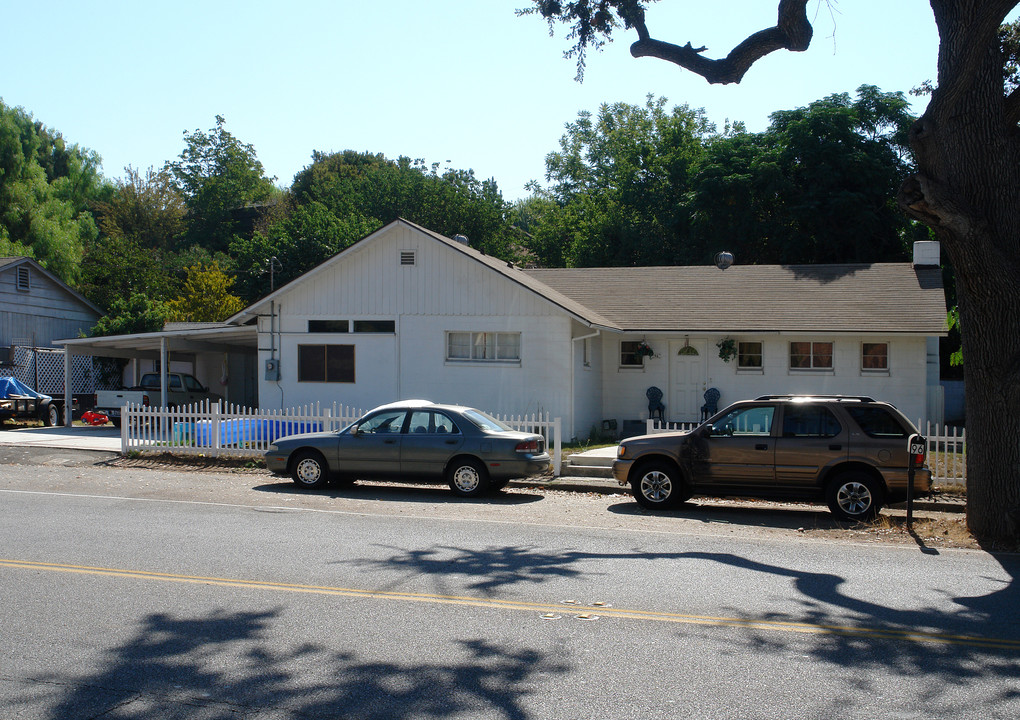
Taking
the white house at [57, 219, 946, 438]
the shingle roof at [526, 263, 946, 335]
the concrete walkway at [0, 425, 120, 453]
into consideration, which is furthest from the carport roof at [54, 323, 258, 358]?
the shingle roof at [526, 263, 946, 335]

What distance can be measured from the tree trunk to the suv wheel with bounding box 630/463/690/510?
3.90 metres

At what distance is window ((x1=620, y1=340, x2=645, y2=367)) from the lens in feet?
79.5

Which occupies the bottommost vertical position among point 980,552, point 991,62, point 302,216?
point 980,552

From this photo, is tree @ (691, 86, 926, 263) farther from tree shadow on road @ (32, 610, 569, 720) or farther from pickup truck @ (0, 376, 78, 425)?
tree shadow on road @ (32, 610, 569, 720)

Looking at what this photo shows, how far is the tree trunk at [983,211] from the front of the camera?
10.2 m

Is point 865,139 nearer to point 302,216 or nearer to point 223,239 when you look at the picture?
point 302,216

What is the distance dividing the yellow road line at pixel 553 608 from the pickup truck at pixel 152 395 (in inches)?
681

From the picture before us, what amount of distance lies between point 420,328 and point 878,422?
41.4ft

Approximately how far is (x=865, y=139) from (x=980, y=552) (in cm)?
2879

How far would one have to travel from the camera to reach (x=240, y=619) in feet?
21.5

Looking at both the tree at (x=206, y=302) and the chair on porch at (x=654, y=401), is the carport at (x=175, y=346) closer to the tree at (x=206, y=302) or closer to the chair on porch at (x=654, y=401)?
the tree at (x=206, y=302)

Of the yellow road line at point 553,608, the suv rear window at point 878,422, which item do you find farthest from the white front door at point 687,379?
the yellow road line at point 553,608

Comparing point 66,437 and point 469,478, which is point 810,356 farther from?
point 66,437

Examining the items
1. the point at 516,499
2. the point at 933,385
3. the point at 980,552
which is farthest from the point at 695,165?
the point at 980,552
